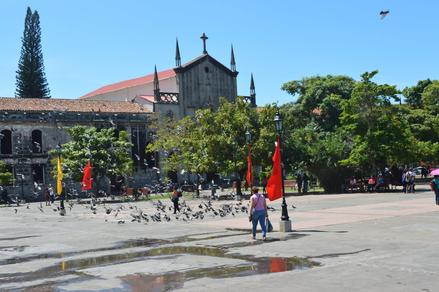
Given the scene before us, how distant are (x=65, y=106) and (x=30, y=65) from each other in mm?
15592

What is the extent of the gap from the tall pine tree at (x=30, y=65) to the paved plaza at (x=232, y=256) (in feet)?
170

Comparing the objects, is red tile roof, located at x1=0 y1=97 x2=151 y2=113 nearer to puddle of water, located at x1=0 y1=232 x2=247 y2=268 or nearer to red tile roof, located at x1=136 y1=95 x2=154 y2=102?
red tile roof, located at x1=136 y1=95 x2=154 y2=102

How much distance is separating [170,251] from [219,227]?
5.74 m

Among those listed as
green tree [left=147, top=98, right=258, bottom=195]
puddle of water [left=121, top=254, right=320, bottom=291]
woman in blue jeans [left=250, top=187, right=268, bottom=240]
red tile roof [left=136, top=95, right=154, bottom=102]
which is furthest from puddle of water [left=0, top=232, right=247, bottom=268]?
red tile roof [left=136, top=95, right=154, bottom=102]

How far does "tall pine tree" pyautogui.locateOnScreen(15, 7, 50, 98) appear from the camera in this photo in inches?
2744

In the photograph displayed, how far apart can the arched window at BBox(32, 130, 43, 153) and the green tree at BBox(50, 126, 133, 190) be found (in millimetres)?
9596

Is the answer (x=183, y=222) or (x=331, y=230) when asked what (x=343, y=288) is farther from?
(x=183, y=222)

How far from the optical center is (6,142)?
53406 millimetres

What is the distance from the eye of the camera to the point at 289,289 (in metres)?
8.84

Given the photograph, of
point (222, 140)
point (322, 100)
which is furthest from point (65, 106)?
point (322, 100)

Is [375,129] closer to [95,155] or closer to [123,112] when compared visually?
[95,155]

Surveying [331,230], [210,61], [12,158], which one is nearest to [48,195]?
[12,158]

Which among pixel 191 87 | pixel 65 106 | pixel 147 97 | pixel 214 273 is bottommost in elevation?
pixel 214 273

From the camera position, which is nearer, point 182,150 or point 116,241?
point 116,241
